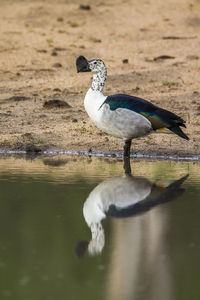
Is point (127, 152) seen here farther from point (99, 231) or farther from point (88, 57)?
point (88, 57)

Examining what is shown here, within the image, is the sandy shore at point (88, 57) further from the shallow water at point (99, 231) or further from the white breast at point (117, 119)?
the shallow water at point (99, 231)

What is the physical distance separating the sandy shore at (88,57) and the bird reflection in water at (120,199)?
8.33 feet

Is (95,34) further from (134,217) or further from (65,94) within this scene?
(134,217)

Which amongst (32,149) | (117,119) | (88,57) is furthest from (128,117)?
(88,57)

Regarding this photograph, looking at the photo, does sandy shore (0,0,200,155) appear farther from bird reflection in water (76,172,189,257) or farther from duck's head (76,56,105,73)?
bird reflection in water (76,172,189,257)

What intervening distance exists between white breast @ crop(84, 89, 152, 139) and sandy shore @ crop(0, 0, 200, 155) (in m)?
1.24

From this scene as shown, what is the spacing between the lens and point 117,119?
10977mm

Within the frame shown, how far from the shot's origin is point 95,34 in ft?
72.0

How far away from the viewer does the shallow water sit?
19.3 feet

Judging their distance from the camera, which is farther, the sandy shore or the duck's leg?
the sandy shore

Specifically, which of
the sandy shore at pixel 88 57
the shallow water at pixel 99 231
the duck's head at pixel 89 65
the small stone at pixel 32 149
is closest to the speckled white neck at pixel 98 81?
the duck's head at pixel 89 65

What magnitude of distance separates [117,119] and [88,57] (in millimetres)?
9094

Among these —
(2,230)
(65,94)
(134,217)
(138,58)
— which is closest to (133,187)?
(134,217)

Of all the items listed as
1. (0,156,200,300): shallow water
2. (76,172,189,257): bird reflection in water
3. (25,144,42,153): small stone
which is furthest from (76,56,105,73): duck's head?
(76,172,189,257): bird reflection in water
